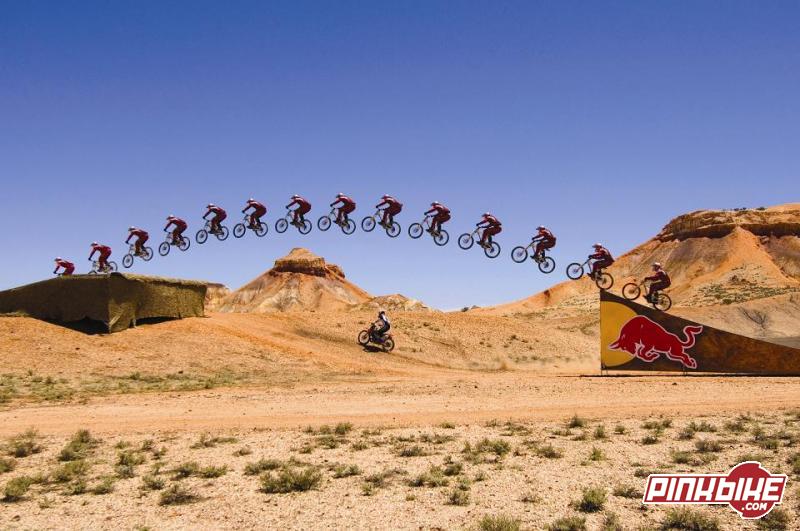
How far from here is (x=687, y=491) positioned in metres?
13.5

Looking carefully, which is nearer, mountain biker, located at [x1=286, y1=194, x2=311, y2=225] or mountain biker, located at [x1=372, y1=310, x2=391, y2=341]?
mountain biker, located at [x1=286, y1=194, x2=311, y2=225]

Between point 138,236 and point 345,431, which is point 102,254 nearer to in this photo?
point 138,236

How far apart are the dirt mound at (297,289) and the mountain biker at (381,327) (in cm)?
8969

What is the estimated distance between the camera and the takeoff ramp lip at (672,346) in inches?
1411

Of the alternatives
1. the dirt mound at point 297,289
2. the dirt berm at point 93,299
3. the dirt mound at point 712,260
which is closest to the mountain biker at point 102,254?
the dirt berm at point 93,299

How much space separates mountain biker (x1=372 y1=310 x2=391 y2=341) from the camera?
152ft

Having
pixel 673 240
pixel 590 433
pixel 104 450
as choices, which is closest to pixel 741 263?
pixel 673 240

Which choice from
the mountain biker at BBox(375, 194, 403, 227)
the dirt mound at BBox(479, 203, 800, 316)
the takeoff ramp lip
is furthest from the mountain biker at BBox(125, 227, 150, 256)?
the dirt mound at BBox(479, 203, 800, 316)

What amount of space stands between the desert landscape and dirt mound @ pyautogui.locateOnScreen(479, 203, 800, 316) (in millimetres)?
61168

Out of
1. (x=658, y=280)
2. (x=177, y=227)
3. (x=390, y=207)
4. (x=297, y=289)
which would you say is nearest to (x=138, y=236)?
(x=177, y=227)

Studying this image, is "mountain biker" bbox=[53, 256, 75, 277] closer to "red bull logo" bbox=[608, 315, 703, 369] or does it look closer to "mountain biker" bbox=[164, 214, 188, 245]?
"mountain biker" bbox=[164, 214, 188, 245]

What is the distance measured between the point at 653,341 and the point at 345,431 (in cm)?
2372

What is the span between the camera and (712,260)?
127 metres

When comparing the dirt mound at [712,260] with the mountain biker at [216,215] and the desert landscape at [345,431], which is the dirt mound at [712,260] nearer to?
the desert landscape at [345,431]
